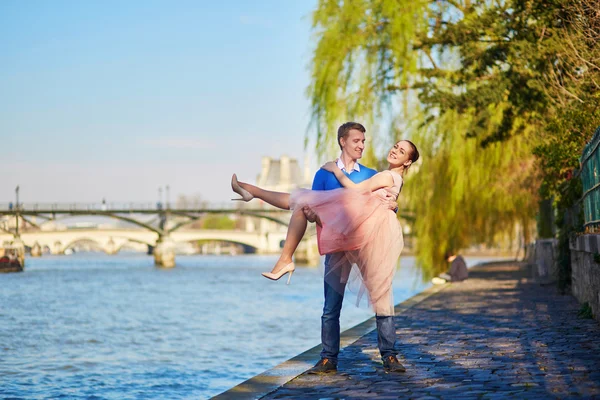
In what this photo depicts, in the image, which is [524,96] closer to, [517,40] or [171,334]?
[517,40]

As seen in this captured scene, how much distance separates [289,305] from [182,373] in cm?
1845

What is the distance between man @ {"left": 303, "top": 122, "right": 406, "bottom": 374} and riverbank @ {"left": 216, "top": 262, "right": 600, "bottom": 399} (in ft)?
0.59

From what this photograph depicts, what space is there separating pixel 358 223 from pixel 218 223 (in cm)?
18026

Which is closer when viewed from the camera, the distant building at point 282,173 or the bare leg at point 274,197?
the bare leg at point 274,197

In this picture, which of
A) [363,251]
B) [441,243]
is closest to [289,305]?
[441,243]

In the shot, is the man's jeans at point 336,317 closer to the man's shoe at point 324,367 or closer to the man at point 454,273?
the man's shoe at point 324,367

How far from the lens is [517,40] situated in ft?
52.2

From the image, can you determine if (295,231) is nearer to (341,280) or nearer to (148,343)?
(341,280)

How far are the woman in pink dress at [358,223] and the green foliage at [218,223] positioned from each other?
177180 millimetres

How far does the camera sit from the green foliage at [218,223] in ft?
606

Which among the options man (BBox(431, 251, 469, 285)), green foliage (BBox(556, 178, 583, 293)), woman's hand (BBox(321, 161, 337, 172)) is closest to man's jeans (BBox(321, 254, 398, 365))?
woman's hand (BBox(321, 161, 337, 172))

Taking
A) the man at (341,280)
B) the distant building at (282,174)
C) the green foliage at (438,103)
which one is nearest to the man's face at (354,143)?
the man at (341,280)

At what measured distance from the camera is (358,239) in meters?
6.71

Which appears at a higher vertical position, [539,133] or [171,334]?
[539,133]
